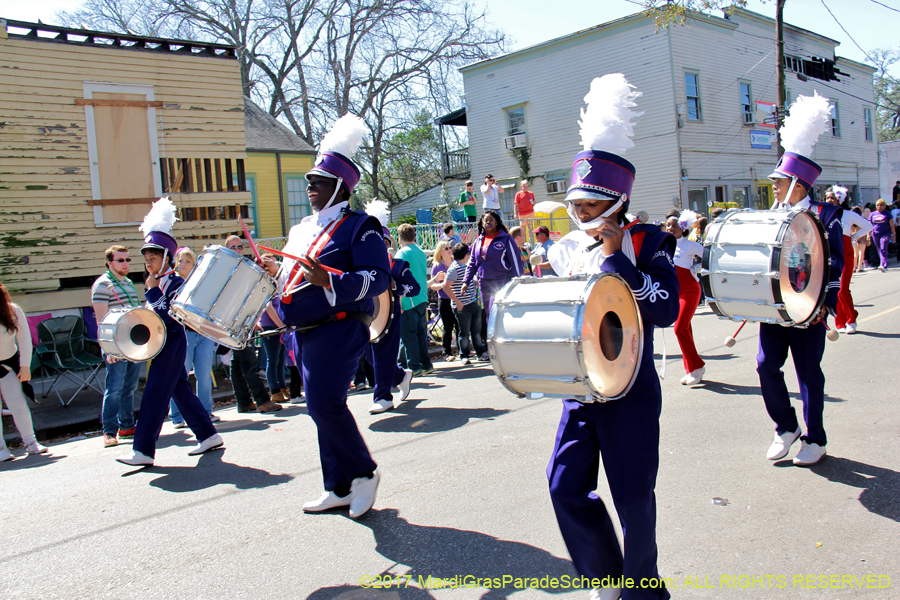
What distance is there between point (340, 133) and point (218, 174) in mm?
11135

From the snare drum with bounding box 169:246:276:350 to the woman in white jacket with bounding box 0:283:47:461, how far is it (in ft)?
11.2

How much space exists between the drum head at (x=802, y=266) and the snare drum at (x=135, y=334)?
4727 millimetres

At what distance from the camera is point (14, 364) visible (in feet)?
21.5

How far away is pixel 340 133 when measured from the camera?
4.51 metres

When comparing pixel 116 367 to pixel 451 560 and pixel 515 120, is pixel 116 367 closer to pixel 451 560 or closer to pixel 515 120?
pixel 451 560

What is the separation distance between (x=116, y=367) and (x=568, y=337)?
5.95 meters

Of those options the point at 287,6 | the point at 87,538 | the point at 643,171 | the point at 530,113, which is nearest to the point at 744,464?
the point at 87,538

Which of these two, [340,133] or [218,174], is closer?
[340,133]

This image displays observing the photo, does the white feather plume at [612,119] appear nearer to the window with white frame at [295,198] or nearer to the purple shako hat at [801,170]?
the purple shako hat at [801,170]

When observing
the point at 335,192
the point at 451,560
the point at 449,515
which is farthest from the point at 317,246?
the point at 451,560

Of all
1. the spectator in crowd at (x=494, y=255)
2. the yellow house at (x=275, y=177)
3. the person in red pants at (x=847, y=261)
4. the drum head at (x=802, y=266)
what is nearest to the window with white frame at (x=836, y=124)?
the yellow house at (x=275, y=177)

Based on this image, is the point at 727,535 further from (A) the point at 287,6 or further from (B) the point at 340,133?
(A) the point at 287,6

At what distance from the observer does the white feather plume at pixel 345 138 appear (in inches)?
176

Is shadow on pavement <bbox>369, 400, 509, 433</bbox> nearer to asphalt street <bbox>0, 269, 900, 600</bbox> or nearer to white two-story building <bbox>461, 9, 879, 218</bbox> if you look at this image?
asphalt street <bbox>0, 269, 900, 600</bbox>
